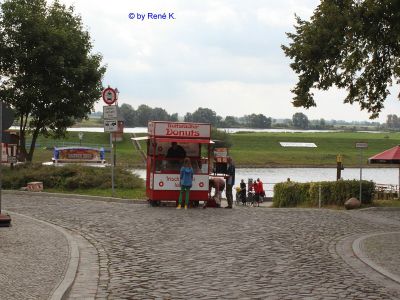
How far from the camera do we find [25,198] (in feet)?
70.4

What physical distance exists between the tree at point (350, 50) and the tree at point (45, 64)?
10.6 meters

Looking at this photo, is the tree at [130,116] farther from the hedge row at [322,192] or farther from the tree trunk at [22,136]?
the hedge row at [322,192]

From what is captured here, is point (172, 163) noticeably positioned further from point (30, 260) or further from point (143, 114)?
point (143, 114)

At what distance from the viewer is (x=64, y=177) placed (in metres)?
25.5

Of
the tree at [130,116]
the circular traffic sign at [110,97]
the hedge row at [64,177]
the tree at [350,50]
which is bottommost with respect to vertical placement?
the hedge row at [64,177]

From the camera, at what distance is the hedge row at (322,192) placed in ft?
87.5

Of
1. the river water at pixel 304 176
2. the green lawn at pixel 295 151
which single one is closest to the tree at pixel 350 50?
the river water at pixel 304 176

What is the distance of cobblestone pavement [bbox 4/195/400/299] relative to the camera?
332 inches

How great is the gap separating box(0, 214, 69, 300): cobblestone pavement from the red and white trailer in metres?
6.15

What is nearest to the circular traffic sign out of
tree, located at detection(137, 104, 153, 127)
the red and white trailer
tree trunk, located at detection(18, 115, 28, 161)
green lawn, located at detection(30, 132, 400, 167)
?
the red and white trailer

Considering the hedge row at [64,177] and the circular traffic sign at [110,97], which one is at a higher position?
the circular traffic sign at [110,97]

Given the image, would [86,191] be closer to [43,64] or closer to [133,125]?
[43,64]

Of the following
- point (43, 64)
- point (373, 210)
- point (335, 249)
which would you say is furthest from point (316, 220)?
point (43, 64)

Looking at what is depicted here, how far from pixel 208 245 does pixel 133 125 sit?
154844 millimetres
